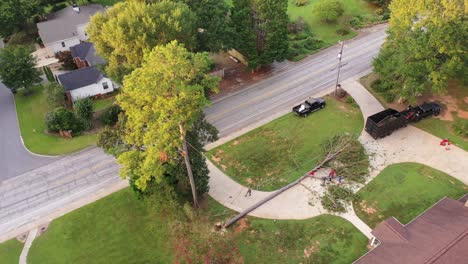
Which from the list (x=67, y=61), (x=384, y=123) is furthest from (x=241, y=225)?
(x=67, y=61)

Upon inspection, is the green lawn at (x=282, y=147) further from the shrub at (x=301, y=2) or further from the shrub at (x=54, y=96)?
the shrub at (x=301, y=2)

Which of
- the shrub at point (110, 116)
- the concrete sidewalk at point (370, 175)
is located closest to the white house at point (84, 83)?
the shrub at point (110, 116)

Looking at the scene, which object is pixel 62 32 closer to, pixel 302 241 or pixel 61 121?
pixel 61 121

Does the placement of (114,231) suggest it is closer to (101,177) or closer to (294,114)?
(101,177)

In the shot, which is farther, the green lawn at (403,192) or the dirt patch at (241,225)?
the green lawn at (403,192)

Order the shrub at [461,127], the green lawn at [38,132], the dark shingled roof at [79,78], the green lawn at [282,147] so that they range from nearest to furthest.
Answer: the green lawn at [282,147] < the shrub at [461,127] < the green lawn at [38,132] < the dark shingled roof at [79,78]

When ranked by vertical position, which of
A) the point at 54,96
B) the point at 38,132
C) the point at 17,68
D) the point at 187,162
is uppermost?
the point at 187,162
